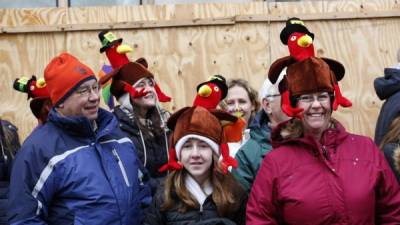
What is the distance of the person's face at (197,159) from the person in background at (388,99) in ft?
4.73

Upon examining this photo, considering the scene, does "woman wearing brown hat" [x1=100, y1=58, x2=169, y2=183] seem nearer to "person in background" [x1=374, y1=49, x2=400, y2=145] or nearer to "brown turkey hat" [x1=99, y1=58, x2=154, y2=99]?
"brown turkey hat" [x1=99, y1=58, x2=154, y2=99]

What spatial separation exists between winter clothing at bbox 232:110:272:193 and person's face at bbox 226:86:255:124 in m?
Answer: 1.02

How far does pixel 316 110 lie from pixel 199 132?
718 mm

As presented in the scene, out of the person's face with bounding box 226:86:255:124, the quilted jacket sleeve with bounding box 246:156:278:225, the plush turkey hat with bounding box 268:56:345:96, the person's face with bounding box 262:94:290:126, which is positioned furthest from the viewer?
the person's face with bounding box 226:86:255:124

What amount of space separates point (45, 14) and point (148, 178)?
10.2 ft

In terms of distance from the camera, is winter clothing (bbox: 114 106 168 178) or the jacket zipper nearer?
the jacket zipper

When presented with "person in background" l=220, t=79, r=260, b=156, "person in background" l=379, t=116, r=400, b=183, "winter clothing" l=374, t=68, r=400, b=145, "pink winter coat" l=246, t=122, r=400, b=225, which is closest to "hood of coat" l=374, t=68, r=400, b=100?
"winter clothing" l=374, t=68, r=400, b=145

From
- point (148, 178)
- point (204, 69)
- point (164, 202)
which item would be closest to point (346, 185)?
point (164, 202)

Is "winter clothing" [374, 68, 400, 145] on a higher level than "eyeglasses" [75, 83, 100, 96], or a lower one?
lower

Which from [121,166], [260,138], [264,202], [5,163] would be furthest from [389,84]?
[5,163]

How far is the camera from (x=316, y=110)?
4.00 meters

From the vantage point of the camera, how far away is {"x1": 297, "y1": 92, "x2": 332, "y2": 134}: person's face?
3990 mm

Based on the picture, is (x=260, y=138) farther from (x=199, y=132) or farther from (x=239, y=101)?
(x=239, y=101)

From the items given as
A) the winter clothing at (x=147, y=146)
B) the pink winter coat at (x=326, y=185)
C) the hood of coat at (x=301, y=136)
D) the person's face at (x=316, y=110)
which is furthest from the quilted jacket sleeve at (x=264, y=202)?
the winter clothing at (x=147, y=146)
